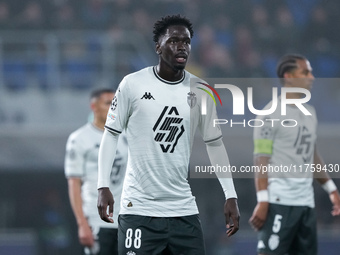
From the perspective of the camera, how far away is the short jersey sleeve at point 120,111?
4.66m

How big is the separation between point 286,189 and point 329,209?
28.0ft

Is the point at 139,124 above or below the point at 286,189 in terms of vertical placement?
above

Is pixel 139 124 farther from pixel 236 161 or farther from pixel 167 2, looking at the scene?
pixel 167 2

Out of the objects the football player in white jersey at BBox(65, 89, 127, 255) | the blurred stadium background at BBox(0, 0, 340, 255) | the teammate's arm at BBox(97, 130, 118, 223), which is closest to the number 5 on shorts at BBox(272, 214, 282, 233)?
the football player in white jersey at BBox(65, 89, 127, 255)

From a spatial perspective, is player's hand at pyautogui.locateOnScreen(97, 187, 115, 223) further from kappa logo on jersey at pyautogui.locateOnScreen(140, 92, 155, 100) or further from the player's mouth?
the player's mouth

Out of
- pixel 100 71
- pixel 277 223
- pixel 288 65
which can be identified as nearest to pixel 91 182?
pixel 277 223

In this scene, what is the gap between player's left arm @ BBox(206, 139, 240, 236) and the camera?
183 inches

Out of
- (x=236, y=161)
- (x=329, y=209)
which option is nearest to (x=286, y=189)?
(x=236, y=161)

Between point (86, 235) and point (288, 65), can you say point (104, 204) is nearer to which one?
point (86, 235)

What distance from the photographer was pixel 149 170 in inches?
183

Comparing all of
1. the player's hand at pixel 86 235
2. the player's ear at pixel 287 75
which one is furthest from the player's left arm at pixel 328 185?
the player's hand at pixel 86 235

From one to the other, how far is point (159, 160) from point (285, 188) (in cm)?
221

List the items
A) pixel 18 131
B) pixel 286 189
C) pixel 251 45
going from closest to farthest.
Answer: pixel 286 189
pixel 18 131
pixel 251 45

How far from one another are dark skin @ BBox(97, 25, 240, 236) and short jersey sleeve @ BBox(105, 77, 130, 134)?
26 centimetres
